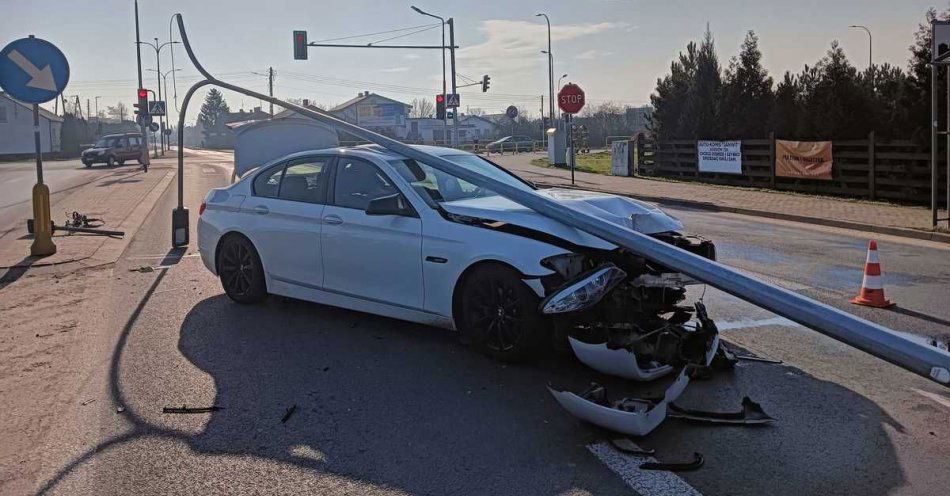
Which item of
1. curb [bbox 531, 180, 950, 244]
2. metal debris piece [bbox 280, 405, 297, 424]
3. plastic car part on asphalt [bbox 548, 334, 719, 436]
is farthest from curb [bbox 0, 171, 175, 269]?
plastic car part on asphalt [bbox 548, 334, 719, 436]

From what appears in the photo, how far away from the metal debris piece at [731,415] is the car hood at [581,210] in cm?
118

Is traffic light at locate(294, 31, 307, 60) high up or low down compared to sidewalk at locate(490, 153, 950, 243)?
up

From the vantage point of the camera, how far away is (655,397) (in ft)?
15.4

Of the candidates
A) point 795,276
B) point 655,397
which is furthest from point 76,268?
point 795,276

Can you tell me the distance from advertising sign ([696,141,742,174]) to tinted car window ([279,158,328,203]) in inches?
755

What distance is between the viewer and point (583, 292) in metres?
4.73

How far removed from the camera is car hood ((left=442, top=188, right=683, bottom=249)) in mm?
5219

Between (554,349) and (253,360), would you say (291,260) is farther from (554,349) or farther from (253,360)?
(554,349)

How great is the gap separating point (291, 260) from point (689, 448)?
13.4 feet

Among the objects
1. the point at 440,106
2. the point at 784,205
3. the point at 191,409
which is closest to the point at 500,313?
the point at 191,409

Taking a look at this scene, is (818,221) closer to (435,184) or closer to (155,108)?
(435,184)

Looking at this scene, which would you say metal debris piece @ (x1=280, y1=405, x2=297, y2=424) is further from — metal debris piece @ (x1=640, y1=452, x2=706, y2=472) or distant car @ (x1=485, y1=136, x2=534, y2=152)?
distant car @ (x1=485, y1=136, x2=534, y2=152)

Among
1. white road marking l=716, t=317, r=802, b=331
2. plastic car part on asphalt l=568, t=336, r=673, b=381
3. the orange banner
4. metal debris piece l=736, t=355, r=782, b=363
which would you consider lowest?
metal debris piece l=736, t=355, r=782, b=363

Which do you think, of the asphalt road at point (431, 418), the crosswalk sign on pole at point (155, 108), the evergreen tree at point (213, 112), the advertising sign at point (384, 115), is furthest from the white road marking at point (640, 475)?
the evergreen tree at point (213, 112)
